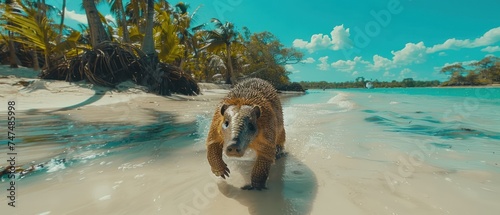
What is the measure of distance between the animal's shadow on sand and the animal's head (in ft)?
1.94

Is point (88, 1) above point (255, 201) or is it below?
above

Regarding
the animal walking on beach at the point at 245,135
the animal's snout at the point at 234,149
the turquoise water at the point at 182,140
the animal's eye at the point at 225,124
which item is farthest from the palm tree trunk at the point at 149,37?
the animal's snout at the point at 234,149

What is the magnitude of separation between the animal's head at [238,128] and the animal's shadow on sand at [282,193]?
0.59m

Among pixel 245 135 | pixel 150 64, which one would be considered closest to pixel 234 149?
pixel 245 135

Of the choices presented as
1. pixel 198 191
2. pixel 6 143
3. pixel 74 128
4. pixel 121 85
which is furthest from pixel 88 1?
pixel 198 191

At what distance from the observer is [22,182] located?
271 centimetres

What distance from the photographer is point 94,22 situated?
14633 mm

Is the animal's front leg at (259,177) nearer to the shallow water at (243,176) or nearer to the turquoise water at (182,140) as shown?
the shallow water at (243,176)

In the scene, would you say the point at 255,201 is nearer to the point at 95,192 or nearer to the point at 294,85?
the point at 95,192

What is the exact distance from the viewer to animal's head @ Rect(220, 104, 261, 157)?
7.72 ft

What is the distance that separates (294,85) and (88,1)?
128ft

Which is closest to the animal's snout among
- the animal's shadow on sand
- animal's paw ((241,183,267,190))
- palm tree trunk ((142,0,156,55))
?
the animal's shadow on sand

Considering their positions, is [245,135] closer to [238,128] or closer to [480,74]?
[238,128]

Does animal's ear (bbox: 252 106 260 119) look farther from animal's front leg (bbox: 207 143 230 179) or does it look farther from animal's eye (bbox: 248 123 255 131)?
animal's front leg (bbox: 207 143 230 179)
